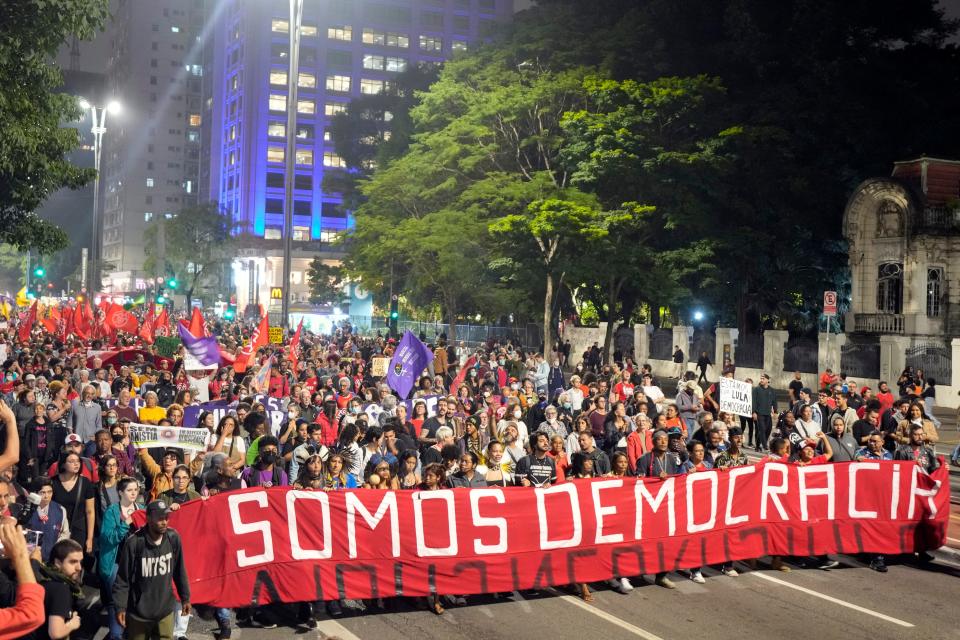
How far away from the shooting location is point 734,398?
19359 millimetres

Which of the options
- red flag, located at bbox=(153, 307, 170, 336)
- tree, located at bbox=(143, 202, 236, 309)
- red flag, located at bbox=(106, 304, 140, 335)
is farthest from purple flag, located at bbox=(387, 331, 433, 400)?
tree, located at bbox=(143, 202, 236, 309)

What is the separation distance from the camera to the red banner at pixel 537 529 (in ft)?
30.6

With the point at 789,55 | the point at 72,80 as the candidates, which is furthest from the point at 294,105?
the point at 72,80

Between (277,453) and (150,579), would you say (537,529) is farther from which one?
(150,579)

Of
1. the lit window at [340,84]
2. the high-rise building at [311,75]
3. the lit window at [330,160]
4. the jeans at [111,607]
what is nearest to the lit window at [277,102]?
the high-rise building at [311,75]

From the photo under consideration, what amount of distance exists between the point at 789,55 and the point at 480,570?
40572 millimetres

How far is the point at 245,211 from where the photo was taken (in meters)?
128

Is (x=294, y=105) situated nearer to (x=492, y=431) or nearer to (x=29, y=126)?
(x=29, y=126)

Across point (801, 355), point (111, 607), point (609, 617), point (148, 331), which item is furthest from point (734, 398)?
point (148, 331)

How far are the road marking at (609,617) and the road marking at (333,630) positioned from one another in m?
2.46

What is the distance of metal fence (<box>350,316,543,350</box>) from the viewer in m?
53.4

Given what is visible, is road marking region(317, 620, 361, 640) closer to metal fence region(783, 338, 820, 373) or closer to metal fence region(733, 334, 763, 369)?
metal fence region(783, 338, 820, 373)

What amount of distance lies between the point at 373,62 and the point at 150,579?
131 m

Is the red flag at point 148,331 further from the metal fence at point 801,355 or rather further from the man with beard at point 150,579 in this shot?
the man with beard at point 150,579
